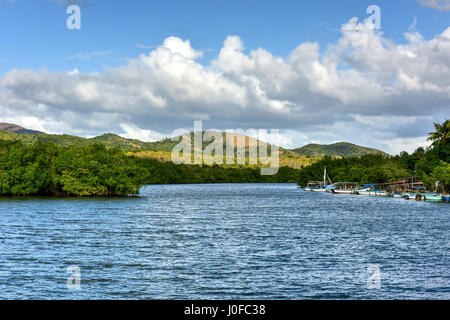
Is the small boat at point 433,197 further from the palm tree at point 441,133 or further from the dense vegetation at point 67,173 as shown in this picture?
the dense vegetation at point 67,173

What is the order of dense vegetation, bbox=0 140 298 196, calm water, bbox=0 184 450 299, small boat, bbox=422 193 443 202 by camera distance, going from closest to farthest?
1. calm water, bbox=0 184 450 299
2. dense vegetation, bbox=0 140 298 196
3. small boat, bbox=422 193 443 202

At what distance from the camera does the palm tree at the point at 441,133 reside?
159m

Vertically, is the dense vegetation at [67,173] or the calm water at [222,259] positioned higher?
the dense vegetation at [67,173]

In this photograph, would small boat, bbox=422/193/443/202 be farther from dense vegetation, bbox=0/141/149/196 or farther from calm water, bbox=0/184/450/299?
dense vegetation, bbox=0/141/149/196

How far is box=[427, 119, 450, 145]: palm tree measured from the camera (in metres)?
159

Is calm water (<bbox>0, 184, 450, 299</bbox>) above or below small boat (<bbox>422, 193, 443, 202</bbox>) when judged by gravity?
below

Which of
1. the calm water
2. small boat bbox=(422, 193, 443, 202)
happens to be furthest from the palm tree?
the calm water

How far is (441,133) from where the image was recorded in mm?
163125

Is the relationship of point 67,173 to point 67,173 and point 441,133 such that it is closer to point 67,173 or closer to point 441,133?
point 67,173

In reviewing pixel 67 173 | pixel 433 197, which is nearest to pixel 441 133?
pixel 433 197

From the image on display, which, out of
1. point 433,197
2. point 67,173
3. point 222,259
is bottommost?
point 222,259

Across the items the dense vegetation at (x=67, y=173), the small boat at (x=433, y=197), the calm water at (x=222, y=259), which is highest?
the dense vegetation at (x=67, y=173)

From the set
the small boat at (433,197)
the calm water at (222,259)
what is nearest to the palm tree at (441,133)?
the small boat at (433,197)
